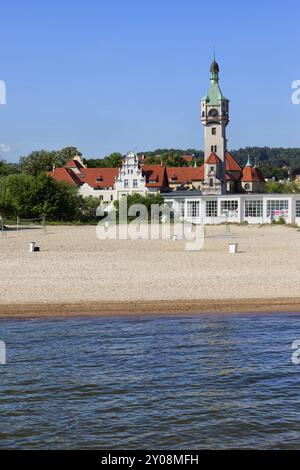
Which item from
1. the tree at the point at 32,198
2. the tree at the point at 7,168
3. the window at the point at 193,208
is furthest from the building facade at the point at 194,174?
the tree at the point at 32,198

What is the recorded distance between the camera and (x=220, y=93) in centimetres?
10812

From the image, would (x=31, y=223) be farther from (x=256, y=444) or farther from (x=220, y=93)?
(x=256, y=444)

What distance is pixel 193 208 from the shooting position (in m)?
72.3

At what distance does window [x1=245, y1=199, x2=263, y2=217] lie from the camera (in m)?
68.1

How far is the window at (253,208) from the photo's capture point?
68125 millimetres

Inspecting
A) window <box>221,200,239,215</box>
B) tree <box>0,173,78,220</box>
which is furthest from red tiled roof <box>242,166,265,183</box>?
tree <box>0,173,78,220</box>

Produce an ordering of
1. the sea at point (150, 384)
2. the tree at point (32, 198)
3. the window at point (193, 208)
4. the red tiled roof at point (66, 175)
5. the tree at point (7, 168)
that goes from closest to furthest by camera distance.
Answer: the sea at point (150, 384)
the tree at point (32, 198)
the window at point (193, 208)
the tree at point (7, 168)
the red tiled roof at point (66, 175)

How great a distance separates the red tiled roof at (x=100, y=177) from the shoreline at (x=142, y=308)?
8379cm

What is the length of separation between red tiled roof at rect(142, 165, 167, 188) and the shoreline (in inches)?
3130

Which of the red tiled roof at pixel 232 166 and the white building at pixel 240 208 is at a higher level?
the red tiled roof at pixel 232 166

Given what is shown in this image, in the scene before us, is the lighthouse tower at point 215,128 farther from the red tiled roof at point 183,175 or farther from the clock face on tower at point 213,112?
the red tiled roof at point 183,175

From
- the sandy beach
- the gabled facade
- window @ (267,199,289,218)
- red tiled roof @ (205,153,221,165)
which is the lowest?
the sandy beach

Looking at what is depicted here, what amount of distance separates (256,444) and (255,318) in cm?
876

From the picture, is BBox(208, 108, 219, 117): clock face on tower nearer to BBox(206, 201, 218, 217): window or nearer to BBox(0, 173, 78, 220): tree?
BBox(206, 201, 218, 217): window
